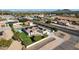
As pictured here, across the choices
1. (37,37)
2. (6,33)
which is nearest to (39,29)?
(37,37)

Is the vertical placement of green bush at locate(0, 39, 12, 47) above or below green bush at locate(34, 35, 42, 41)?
below

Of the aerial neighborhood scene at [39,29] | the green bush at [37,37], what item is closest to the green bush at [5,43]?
the aerial neighborhood scene at [39,29]

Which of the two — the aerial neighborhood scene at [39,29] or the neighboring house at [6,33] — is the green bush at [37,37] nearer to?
the aerial neighborhood scene at [39,29]

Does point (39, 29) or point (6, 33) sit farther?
point (39, 29)

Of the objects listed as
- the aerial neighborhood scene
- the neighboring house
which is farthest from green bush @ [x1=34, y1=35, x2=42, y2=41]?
the neighboring house

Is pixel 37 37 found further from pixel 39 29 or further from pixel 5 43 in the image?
pixel 5 43

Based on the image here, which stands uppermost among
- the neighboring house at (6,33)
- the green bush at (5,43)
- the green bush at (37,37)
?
the neighboring house at (6,33)

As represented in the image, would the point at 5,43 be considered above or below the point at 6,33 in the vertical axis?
below

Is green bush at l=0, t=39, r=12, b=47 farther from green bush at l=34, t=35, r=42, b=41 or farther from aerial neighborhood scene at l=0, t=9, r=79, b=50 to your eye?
green bush at l=34, t=35, r=42, b=41
